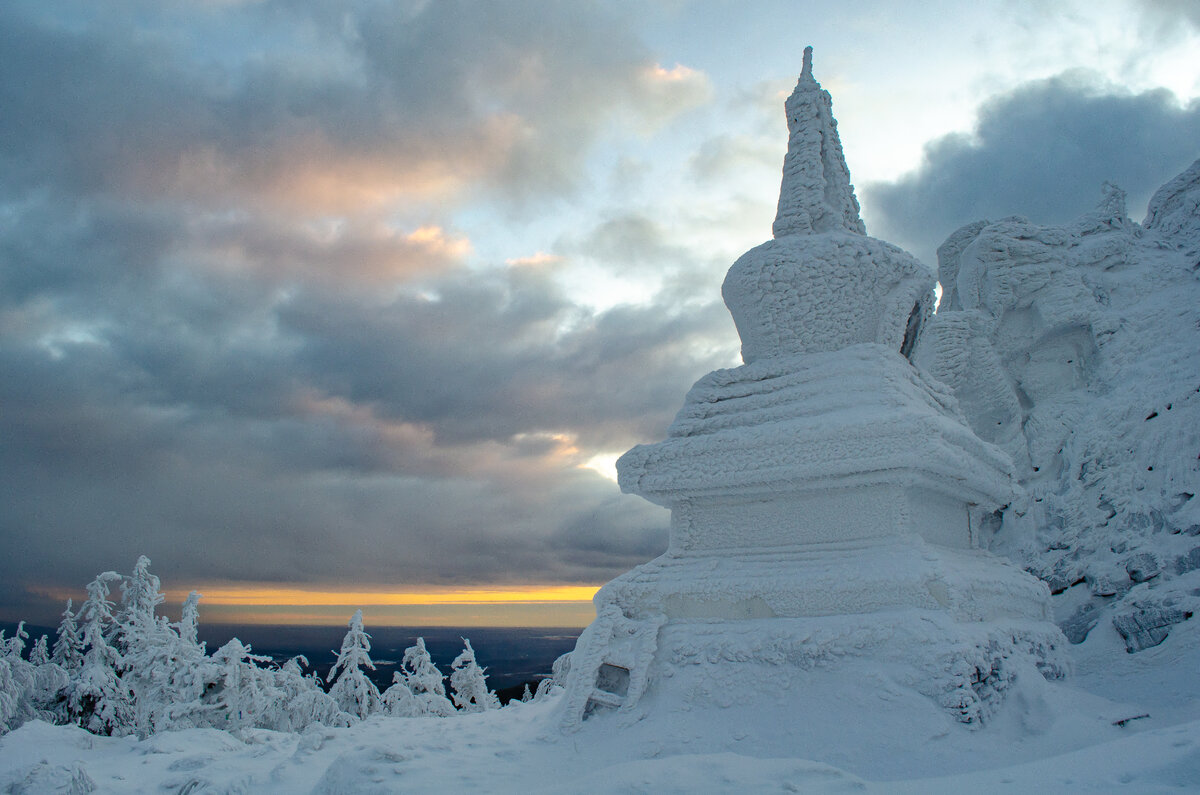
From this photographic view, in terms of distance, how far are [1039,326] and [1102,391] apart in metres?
1.82

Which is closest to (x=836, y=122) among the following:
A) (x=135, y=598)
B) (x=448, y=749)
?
(x=448, y=749)

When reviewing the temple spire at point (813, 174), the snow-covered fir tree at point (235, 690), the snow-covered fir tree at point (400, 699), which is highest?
the temple spire at point (813, 174)

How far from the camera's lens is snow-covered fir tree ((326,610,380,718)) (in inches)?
724

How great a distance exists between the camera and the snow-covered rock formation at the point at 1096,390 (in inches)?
458

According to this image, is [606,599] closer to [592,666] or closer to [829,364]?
[592,666]

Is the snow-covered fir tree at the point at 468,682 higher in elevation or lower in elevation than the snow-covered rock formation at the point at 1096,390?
lower

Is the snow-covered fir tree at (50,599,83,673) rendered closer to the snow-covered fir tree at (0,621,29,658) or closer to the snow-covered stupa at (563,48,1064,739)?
the snow-covered fir tree at (0,621,29,658)

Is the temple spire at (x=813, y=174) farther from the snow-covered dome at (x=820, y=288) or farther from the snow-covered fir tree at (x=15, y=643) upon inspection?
the snow-covered fir tree at (x=15, y=643)

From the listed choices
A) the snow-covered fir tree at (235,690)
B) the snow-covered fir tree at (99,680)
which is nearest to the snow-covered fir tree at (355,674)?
the snow-covered fir tree at (235,690)

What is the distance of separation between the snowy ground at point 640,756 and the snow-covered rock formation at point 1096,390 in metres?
1.71

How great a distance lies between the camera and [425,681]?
18.6m

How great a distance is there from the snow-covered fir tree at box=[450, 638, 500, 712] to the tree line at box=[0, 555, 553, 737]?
26 millimetres

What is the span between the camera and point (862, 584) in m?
7.68

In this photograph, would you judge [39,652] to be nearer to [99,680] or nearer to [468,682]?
[99,680]
